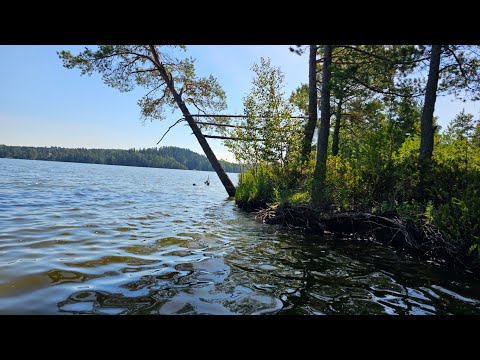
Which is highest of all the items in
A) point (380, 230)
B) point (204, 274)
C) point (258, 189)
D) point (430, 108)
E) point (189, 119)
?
point (189, 119)

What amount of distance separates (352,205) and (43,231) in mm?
8624

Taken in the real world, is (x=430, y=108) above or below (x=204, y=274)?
above

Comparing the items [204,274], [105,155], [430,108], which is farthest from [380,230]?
[105,155]

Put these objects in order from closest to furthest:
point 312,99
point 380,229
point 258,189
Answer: point 380,229, point 258,189, point 312,99

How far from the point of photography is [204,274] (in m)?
5.04

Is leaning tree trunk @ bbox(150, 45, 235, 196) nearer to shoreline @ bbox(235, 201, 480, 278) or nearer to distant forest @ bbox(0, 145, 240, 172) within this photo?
shoreline @ bbox(235, 201, 480, 278)

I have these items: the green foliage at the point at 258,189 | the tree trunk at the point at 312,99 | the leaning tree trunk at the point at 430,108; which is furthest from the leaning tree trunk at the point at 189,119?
the leaning tree trunk at the point at 430,108

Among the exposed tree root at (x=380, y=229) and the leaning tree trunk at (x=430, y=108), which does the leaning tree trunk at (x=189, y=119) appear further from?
the leaning tree trunk at (x=430, y=108)

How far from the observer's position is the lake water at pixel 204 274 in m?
3.84

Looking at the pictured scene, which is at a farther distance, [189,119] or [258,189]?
[189,119]

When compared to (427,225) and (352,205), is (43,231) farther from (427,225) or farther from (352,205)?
(427,225)

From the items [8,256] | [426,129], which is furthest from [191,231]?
[426,129]

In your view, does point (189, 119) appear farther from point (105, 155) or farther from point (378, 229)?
point (105, 155)

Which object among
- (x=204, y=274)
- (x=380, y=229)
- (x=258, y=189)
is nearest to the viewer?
(x=204, y=274)
